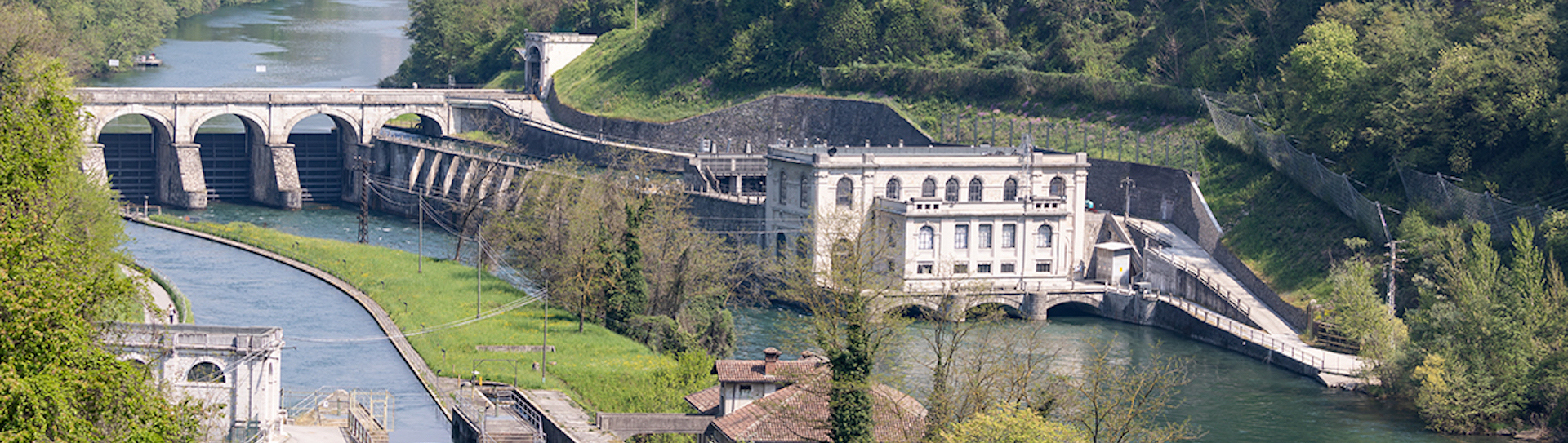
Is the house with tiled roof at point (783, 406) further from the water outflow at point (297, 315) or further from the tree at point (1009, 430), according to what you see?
the water outflow at point (297, 315)

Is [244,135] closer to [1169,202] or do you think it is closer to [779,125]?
[779,125]

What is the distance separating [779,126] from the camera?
130m

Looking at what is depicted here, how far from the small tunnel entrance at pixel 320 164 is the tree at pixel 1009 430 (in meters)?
101

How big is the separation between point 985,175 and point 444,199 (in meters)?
48.3

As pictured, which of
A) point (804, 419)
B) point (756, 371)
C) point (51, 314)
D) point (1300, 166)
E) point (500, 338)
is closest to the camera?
point (51, 314)

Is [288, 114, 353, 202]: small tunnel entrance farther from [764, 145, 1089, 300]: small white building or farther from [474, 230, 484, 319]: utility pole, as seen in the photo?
[764, 145, 1089, 300]: small white building

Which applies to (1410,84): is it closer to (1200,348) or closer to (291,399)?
(1200,348)

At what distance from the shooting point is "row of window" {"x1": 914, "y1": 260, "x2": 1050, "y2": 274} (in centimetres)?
9388

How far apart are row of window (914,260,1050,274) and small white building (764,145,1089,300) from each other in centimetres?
4

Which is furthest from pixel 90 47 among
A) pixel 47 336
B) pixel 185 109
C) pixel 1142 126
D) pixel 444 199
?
pixel 47 336

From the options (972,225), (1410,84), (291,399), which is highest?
(1410,84)

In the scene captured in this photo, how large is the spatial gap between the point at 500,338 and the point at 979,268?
27.9 m

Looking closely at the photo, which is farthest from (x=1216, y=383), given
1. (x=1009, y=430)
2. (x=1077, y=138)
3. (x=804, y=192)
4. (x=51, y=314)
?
(x=51, y=314)

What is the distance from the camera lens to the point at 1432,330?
240 feet
